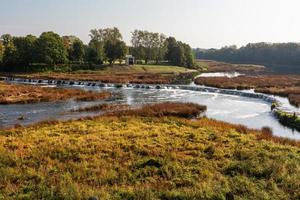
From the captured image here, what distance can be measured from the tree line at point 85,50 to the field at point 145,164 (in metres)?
86.0

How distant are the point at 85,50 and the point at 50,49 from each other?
23.3m

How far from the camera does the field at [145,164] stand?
1496cm

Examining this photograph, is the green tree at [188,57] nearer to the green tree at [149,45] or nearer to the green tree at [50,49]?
the green tree at [149,45]

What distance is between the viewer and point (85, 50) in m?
131

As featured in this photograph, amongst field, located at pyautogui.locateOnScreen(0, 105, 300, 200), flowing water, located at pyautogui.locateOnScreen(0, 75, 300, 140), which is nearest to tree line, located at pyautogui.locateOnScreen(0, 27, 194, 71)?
flowing water, located at pyautogui.locateOnScreen(0, 75, 300, 140)

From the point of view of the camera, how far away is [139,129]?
98.2 ft

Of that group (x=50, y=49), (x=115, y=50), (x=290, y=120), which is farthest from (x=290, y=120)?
(x=115, y=50)

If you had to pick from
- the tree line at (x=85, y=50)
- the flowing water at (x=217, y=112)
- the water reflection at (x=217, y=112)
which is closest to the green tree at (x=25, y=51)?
the tree line at (x=85, y=50)

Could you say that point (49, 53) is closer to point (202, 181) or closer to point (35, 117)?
point (35, 117)

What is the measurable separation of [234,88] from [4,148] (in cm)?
6262

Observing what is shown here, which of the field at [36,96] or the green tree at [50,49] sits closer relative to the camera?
the field at [36,96]

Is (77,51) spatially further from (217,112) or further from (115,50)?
(217,112)

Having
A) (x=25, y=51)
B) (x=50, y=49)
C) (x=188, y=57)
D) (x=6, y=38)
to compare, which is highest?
(x=6, y=38)

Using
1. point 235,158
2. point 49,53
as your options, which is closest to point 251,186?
point 235,158
